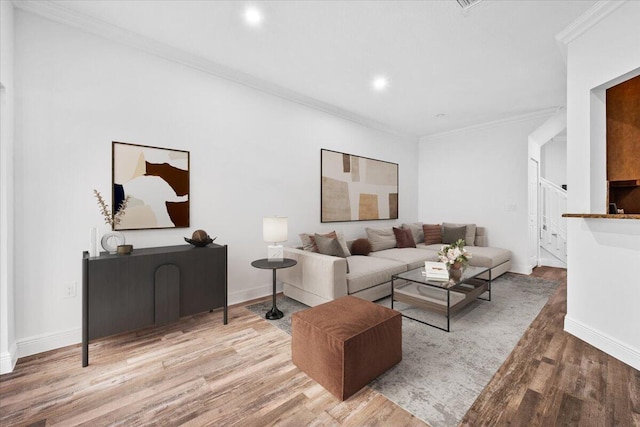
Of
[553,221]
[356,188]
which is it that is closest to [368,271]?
[356,188]

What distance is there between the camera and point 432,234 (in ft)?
17.6

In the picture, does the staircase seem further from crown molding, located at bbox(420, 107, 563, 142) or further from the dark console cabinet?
the dark console cabinet

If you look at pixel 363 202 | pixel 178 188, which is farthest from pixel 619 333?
pixel 178 188

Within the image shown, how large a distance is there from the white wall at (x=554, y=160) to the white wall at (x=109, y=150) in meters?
6.37

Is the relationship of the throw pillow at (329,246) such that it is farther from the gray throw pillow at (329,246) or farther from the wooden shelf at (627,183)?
the wooden shelf at (627,183)

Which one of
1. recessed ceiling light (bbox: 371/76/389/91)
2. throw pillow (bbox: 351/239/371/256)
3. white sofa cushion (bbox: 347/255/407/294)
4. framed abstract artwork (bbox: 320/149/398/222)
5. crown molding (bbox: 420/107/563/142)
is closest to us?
white sofa cushion (bbox: 347/255/407/294)

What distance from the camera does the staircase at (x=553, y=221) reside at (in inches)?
213

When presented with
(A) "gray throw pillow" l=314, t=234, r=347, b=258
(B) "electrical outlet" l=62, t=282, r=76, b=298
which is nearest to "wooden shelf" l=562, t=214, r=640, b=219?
(A) "gray throw pillow" l=314, t=234, r=347, b=258

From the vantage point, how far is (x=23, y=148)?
2.23 m

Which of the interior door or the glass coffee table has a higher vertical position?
the interior door

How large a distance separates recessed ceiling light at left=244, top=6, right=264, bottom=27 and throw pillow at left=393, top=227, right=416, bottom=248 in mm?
3755

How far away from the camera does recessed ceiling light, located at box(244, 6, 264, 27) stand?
2.30 m

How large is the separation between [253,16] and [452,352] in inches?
130

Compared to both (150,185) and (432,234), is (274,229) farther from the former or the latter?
(432,234)
